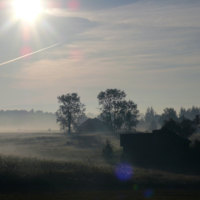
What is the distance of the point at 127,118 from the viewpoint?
296ft

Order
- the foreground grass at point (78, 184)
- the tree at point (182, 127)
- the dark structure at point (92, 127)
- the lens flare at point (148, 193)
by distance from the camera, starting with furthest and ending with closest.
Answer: the dark structure at point (92, 127), the tree at point (182, 127), the lens flare at point (148, 193), the foreground grass at point (78, 184)

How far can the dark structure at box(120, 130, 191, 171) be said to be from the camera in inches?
1828

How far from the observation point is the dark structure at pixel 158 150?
4644 cm

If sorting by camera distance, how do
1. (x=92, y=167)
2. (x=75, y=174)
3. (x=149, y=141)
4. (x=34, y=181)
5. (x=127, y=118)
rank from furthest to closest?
(x=127, y=118), (x=149, y=141), (x=92, y=167), (x=75, y=174), (x=34, y=181)

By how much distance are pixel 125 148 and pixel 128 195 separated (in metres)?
26.0

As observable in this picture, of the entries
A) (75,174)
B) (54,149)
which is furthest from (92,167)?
(54,149)

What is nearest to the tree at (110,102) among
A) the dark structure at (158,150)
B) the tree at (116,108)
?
the tree at (116,108)

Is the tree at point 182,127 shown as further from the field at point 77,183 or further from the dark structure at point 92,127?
the dark structure at point 92,127

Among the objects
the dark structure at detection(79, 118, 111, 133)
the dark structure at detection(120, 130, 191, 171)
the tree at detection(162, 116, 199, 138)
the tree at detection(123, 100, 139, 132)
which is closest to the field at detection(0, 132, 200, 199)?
the dark structure at detection(120, 130, 191, 171)

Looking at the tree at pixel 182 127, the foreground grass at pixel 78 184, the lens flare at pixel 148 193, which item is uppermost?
the tree at pixel 182 127

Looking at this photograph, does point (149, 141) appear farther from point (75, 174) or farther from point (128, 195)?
point (128, 195)

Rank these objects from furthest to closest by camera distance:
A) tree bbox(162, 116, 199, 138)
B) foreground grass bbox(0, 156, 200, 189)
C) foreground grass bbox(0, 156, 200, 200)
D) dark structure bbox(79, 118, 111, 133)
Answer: dark structure bbox(79, 118, 111, 133)
tree bbox(162, 116, 199, 138)
foreground grass bbox(0, 156, 200, 189)
foreground grass bbox(0, 156, 200, 200)

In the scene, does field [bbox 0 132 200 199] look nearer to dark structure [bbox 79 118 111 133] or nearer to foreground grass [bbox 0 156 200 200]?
Answer: foreground grass [bbox 0 156 200 200]

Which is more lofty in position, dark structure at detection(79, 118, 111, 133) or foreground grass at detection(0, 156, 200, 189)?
dark structure at detection(79, 118, 111, 133)
